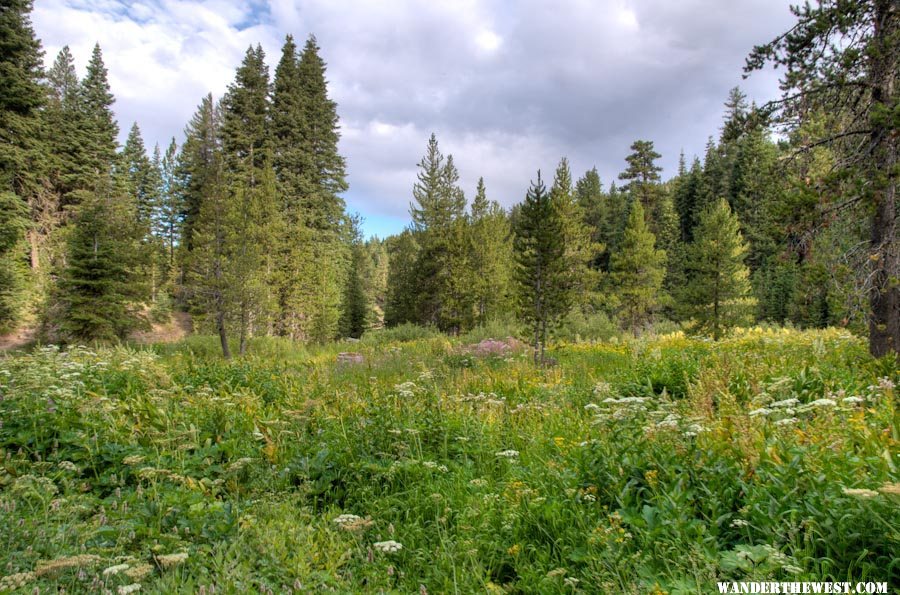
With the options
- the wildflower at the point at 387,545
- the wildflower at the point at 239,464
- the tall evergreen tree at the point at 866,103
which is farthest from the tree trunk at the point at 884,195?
the wildflower at the point at 239,464

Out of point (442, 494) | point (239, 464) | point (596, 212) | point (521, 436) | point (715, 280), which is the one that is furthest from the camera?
point (596, 212)

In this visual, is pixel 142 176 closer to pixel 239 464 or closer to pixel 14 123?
pixel 14 123

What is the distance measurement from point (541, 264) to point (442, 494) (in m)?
9.76

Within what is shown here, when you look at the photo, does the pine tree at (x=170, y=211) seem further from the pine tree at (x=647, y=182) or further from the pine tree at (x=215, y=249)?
the pine tree at (x=647, y=182)

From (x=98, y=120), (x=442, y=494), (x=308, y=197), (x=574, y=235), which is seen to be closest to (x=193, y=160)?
(x=98, y=120)

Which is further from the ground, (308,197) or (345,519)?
(308,197)

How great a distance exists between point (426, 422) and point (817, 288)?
24.2ft

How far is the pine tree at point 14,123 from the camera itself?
19859 millimetres

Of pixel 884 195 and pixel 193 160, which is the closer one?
pixel 884 195

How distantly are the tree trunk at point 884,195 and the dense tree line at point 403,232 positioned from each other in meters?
0.03

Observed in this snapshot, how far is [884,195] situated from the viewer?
6.34 metres

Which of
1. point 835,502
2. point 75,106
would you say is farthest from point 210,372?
point 75,106

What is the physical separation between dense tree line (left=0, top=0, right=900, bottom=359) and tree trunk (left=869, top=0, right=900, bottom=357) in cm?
3

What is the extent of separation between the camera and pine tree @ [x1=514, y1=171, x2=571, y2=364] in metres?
12.1
